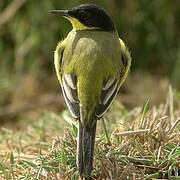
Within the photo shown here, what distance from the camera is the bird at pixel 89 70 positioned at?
150 inches

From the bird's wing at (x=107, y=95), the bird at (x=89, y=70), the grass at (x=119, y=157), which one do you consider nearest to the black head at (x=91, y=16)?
the bird at (x=89, y=70)

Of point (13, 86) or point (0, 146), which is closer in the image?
point (0, 146)

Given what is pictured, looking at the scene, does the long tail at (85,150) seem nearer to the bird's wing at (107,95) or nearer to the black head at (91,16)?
the bird's wing at (107,95)

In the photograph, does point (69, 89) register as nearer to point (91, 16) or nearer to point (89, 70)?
point (89, 70)

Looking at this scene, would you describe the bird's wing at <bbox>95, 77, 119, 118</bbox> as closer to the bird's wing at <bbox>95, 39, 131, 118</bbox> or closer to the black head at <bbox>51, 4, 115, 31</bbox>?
the bird's wing at <bbox>95, 39, 131, 118</bbox>

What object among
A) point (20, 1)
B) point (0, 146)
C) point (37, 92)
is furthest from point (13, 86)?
point (0, 146)

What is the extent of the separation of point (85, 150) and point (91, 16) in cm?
149

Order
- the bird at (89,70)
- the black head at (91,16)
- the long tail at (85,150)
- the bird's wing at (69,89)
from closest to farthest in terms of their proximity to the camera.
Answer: the long tail at (85,150)
the bird at (89,70)
the bird's wing at (69,89)
the black head at (91,16)

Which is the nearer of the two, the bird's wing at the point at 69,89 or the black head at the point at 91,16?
the bird's wing at the point at 69,89

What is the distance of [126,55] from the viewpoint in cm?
468

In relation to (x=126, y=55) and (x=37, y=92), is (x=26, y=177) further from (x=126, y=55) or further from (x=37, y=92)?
(x=37, y=92)

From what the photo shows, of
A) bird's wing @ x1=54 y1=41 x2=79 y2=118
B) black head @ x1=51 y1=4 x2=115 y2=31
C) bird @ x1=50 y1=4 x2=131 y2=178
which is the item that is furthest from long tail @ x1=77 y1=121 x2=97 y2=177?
black head @ x1=51 y1=4 x2=115 y2=31

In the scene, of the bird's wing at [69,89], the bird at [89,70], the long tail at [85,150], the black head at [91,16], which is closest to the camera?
the long tail at [85,150]

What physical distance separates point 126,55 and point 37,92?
4.45 m
